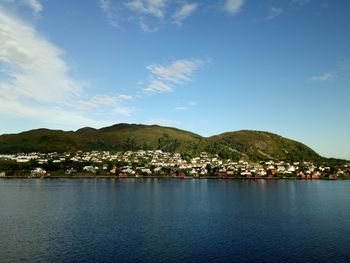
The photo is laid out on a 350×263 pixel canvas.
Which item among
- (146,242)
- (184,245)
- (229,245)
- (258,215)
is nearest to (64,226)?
(146,242)

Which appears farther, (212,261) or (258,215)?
(258,215)

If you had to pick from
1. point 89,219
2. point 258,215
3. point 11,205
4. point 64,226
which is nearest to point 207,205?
point 258,215

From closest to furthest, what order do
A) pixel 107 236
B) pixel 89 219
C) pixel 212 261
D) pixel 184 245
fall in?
pixel 212 261
pixel 184 245
pixel 107 236
pixel 89 219

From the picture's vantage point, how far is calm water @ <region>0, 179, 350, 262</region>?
1839 inches

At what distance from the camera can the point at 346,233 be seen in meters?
60.2

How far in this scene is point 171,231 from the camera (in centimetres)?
6119

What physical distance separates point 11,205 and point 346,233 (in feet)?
242

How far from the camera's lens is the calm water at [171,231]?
1839 inches

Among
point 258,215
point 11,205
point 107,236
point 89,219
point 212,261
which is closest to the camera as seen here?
point 212,261

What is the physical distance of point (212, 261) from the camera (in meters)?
44.3

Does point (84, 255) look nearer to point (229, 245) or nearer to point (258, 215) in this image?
point (229, 245)

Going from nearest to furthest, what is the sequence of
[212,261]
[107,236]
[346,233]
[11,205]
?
[212,261] → [107,236] → [346,233] → [11,205]

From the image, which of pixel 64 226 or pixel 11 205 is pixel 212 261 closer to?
pixel 64 226

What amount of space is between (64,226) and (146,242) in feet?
61.5
